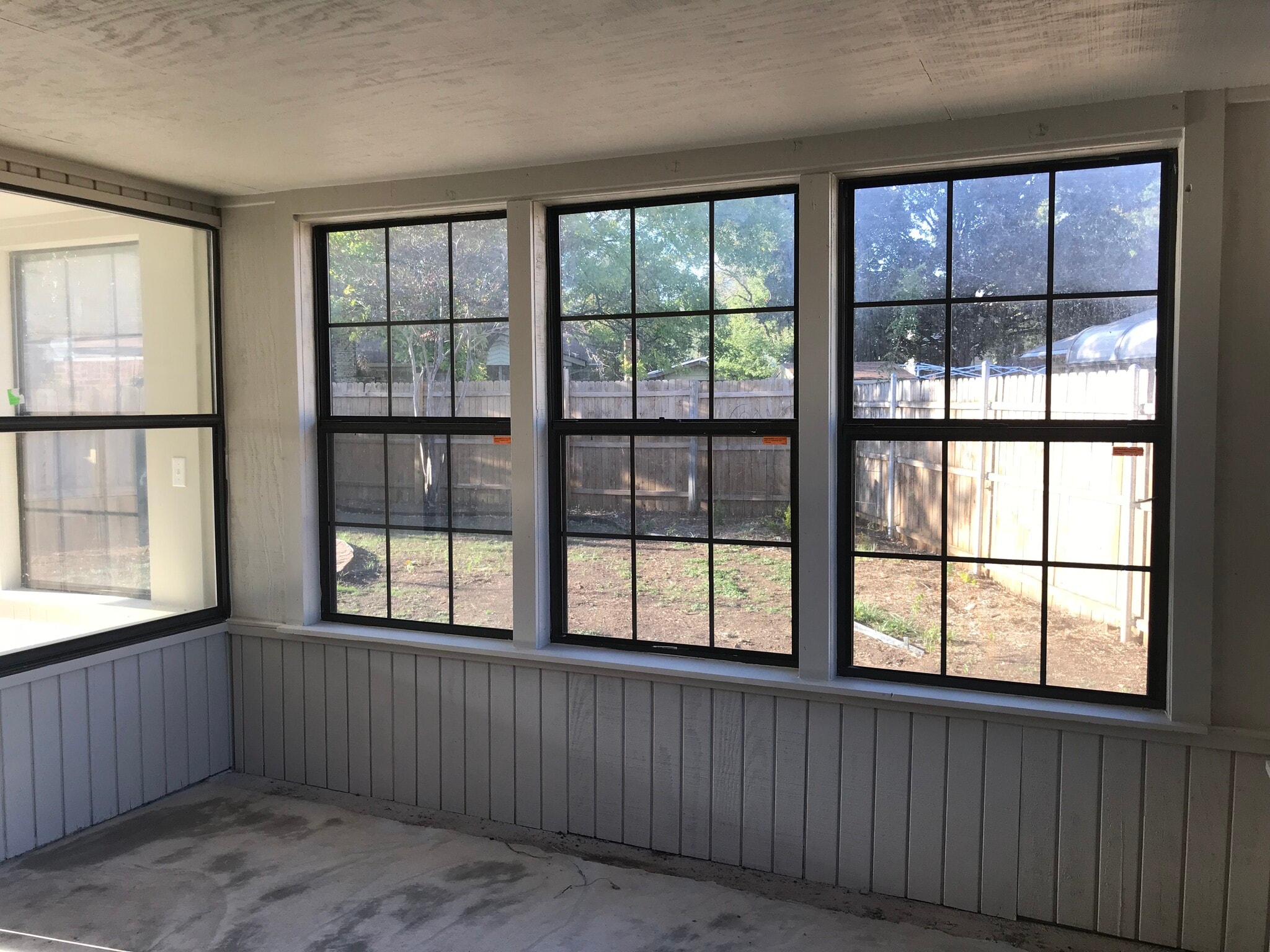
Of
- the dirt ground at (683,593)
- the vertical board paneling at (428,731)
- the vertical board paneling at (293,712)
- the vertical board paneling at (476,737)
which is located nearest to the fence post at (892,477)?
the dirt ground at (683,593)

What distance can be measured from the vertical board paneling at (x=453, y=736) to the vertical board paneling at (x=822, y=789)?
1433mm

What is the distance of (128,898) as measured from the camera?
10.5 ft

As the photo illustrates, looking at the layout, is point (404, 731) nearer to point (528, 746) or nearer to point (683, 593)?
point (528, 746)

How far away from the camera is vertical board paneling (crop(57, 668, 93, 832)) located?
12.0 feet

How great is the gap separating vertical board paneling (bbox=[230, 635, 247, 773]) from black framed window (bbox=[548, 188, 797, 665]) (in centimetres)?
159

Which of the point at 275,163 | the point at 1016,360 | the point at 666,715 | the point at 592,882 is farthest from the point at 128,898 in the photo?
the point at 1016,360

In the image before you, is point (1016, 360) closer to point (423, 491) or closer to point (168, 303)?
point (423, 491)

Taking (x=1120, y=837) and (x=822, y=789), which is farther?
(x=822, y=789)

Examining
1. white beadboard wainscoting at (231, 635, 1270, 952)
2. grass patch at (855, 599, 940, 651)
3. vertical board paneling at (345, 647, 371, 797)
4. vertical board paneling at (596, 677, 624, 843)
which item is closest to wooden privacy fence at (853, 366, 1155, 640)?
grass patch at (855, 599, 940, 651)

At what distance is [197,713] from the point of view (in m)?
4.18

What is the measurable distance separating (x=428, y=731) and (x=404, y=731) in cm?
12

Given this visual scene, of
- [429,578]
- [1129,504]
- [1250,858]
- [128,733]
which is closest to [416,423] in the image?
[429,578]

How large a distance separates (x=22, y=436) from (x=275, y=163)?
142 cm

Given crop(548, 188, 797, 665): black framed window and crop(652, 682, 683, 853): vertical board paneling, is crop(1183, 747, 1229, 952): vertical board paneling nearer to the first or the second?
crop(548, 188, 797, 665): black framed window
